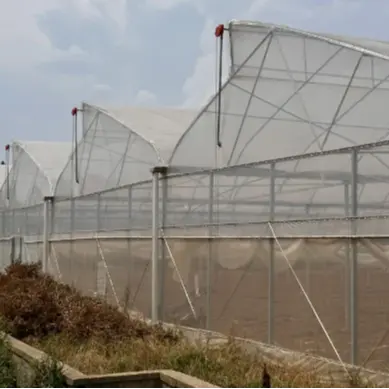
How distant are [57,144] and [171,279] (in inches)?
497

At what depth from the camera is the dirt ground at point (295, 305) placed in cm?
827

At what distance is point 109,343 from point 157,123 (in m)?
6.74

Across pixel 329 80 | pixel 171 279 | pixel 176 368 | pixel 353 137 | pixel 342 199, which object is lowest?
pixel 176 368

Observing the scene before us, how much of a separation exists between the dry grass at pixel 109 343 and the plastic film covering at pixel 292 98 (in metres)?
2.82

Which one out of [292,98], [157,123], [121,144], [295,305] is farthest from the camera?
[157,123]

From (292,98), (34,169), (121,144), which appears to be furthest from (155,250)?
(34,169)

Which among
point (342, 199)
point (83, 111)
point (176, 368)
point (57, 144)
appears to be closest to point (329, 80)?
point (342, 199)

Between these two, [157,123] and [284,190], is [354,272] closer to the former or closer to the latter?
[284,190]

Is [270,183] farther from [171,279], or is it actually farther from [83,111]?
[83,111]

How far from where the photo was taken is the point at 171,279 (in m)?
12.8

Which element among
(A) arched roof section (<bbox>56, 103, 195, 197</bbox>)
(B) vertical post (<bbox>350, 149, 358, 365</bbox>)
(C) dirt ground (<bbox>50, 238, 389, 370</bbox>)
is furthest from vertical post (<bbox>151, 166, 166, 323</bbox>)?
(B) vertical post (<bbox>350, 149, 358, 365</bbox>)

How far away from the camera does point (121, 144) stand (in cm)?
1553

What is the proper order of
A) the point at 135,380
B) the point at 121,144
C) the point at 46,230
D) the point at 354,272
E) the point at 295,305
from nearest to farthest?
the point at 135,380 → the point at 354,272 → the point at 295,305 → the point at 121,144 → the point at 46,230

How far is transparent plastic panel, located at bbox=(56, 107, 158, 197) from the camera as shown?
14.5 metres
